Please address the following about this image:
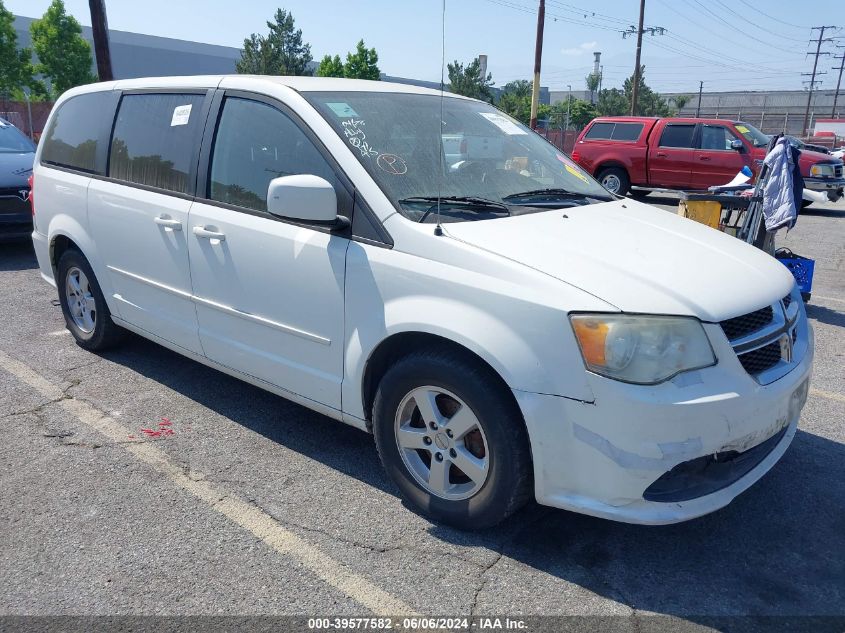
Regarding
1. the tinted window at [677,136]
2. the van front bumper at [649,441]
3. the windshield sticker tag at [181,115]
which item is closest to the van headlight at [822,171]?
the tinted window at [677,136]

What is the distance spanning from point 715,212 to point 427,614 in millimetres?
5405

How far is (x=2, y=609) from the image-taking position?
2520mm

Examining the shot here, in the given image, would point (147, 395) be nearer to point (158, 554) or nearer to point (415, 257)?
point (158, 554)

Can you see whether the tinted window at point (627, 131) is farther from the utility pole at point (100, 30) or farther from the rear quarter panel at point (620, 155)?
the utility pole at point (100, 30)

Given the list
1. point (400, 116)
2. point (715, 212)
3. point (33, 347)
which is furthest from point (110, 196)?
point (715, 212)

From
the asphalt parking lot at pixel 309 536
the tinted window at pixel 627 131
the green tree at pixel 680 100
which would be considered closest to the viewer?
the asphalt parking lot at pixel 309 536

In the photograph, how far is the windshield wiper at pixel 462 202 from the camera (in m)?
3.11

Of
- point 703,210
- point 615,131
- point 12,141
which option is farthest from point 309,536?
point 615,131

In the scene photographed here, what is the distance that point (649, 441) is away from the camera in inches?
96.1

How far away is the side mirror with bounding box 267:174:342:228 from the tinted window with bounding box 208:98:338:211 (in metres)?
0.22

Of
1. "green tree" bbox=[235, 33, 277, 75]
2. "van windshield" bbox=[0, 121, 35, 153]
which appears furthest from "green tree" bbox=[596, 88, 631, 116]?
"van windshield" bbox=[0, 121, 35, 153]

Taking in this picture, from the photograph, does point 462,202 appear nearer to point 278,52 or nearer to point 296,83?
point 296,83

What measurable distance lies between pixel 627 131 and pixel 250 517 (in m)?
15.0

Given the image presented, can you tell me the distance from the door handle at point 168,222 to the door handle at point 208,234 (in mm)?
165
